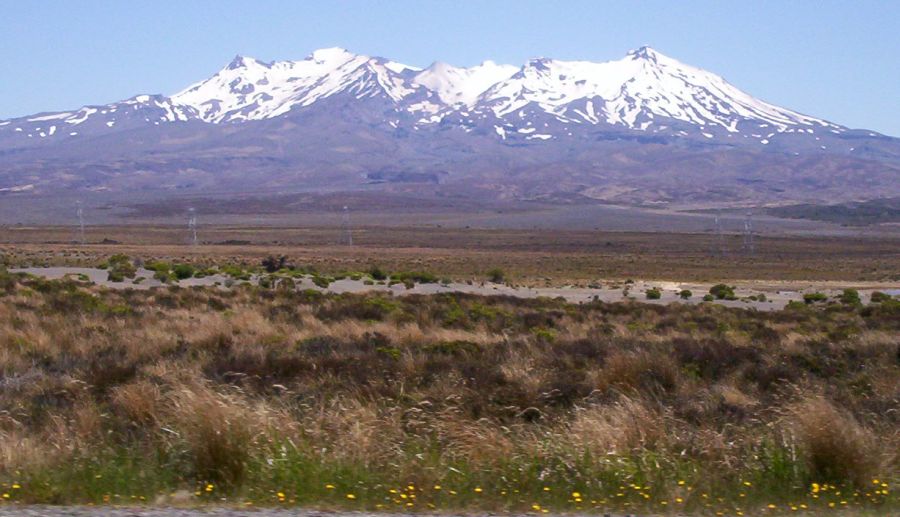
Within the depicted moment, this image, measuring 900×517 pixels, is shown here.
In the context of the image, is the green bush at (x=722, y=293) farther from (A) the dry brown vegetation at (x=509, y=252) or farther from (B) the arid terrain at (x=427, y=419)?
(B) the arid terrain at (x=427, y=419)

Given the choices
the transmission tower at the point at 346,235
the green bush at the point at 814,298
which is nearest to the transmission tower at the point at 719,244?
the transmission tower at the point at 346,235

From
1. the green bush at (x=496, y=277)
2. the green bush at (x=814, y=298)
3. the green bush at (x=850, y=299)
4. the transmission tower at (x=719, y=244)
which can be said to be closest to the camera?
the green bush at (x=850, y=299)

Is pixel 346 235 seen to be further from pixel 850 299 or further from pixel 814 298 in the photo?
pixel 850 299

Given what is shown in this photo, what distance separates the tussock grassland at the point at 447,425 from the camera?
7.49 meters

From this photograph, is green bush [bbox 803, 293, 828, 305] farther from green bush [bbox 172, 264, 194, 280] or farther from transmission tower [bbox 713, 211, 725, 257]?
transmission tower [bbox 713, 211, 725, 257]

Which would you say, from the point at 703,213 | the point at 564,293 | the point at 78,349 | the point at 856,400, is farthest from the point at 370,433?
the point at 703,213

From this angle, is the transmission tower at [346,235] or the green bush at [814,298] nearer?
the green bush at [814,298]

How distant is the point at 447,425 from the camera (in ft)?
29.1

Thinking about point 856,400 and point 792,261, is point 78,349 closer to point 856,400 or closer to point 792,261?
point 856,400

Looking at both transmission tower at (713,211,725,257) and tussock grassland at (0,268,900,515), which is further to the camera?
transmission tower at (713,211,725,257)

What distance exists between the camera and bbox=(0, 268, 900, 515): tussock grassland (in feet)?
24.6

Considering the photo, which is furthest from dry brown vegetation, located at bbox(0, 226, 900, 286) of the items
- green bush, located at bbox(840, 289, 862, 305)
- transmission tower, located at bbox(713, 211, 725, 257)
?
green bush, located at bbox(840, 289, 862, 305)

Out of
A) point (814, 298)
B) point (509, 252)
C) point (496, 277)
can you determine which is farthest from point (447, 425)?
point (509, 252)

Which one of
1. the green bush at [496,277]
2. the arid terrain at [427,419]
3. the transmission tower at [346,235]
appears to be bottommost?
the transmission tower at [346,235]
